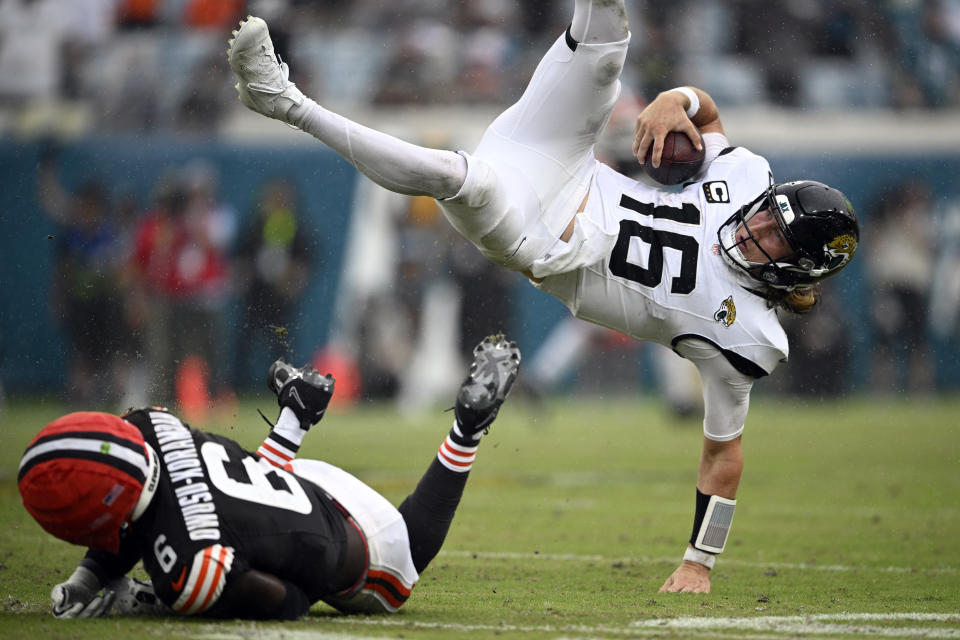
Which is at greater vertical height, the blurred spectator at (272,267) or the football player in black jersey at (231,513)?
the football player in black jersey at (231,513)

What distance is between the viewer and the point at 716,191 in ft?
13.4

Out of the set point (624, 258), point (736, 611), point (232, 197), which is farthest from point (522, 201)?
point (232, 197)

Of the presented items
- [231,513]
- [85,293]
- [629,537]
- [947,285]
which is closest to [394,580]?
[231,513]

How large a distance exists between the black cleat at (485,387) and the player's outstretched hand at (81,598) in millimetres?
1043

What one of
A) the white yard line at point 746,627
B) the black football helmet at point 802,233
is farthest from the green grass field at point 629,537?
the black football helmet at point 802,233

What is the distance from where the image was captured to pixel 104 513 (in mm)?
2781

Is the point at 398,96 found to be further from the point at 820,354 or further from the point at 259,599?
the point at 259,599

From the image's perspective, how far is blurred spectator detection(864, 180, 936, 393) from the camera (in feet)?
35.1

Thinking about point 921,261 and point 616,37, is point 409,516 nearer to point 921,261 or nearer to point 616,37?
point 616,37

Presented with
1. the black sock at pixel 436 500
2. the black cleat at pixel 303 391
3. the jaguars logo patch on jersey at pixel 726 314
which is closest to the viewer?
the black sock at pixel 436 500

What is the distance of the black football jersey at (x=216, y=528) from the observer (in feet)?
9.38

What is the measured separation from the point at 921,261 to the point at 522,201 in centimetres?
829

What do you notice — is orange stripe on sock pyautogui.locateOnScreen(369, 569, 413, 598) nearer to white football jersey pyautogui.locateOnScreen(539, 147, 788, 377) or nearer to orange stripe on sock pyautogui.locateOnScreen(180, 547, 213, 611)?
orange stripe on sock pyautogui.locateOnScreen(180, 547, 213, 611)

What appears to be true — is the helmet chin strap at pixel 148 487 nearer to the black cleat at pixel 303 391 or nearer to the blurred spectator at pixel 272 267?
the black cleat at pixel 303 391
